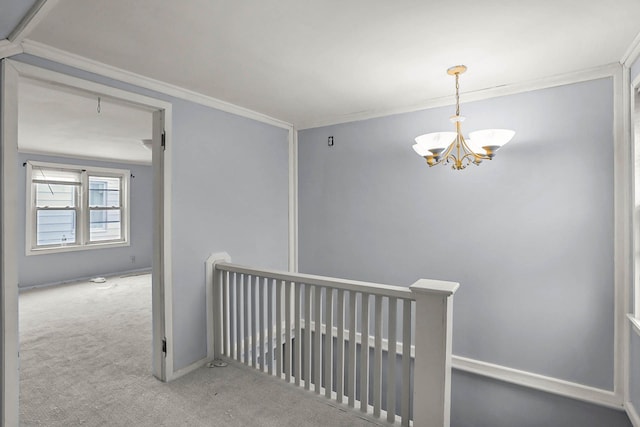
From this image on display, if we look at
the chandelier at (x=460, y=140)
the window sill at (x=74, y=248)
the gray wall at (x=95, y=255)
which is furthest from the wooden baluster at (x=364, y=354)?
the window sill at (x=74, y=248)

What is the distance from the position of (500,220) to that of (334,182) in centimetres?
162

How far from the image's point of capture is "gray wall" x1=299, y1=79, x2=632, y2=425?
2.29m

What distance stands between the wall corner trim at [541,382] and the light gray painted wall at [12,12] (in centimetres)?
344

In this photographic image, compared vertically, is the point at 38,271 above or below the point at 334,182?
below

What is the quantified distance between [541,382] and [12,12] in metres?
3.75

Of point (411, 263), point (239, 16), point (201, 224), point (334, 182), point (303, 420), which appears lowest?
point (303, 420)

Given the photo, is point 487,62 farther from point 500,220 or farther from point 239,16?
point 239,16

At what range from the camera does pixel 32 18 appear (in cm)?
147

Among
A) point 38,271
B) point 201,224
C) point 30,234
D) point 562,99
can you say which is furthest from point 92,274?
point 562,99

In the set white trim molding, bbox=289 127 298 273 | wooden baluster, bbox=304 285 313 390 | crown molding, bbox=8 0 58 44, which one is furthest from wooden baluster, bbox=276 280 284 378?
crown molding, bbox=8 0 58 44

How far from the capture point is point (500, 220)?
2.63m

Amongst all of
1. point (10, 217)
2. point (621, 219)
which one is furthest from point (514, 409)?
point (10, 217)

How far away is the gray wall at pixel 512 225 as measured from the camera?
229 cm

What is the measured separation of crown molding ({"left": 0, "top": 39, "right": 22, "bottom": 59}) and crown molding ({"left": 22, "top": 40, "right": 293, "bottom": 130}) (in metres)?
0.08
